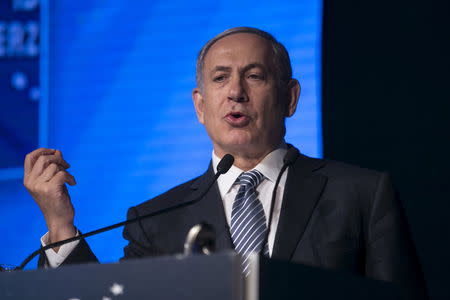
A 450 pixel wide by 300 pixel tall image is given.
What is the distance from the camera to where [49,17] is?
3.06 meters

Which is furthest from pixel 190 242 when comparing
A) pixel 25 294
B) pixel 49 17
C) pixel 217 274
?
pixel 49 17

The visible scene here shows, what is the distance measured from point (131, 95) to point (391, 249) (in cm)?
149

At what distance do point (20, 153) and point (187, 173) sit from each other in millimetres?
725

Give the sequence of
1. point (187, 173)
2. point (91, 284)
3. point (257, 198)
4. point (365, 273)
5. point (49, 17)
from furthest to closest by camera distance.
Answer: point (49, 17)
point (187, 173)
point (257, 198)
point (365, 273)
point (91, 284)

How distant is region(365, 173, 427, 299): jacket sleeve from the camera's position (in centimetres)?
184

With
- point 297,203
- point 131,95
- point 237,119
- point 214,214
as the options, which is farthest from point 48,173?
point 131,95

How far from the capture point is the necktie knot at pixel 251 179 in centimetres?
206

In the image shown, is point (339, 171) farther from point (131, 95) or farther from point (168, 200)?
point (131, 95)

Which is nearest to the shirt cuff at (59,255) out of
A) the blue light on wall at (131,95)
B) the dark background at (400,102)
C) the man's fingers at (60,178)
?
the man's fingers at (60,178)

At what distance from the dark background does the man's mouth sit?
0.90 meters

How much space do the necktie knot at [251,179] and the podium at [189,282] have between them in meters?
0.81

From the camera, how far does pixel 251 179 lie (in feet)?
6.79

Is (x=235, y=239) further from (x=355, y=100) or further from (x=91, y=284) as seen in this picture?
(x=355, y=100)

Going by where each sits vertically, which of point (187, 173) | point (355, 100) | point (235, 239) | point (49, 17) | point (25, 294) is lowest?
point (25, 294)
